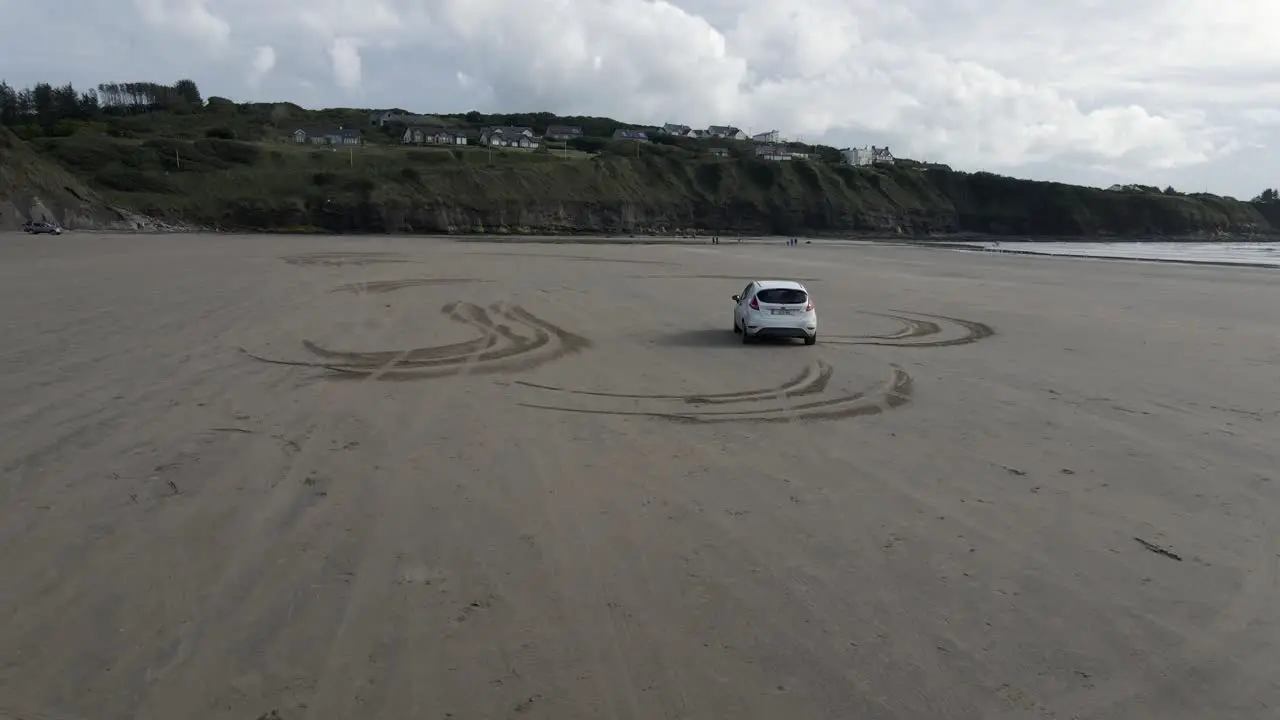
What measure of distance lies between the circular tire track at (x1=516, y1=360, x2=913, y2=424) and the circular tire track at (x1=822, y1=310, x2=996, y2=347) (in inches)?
191

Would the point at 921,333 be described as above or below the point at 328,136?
below

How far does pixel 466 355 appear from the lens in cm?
1522

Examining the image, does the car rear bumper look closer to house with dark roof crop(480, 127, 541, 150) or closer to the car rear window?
the car rear window

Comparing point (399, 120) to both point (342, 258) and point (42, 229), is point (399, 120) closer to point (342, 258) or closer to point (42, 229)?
point (42, 229)

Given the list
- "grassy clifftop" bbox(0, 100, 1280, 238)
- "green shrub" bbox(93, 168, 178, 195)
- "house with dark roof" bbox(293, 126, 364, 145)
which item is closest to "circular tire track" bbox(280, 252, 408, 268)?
"grassy clifftop" bbox(0, 100, 1280, 238)

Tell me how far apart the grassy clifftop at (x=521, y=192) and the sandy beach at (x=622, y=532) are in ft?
232

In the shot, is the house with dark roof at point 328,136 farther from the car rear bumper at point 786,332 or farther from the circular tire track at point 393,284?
the car rear bumper at point 786,332

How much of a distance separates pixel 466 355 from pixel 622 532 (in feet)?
A: 29.6

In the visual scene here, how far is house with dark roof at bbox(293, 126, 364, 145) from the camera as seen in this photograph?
137 meters

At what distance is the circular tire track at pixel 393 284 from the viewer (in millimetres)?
26188

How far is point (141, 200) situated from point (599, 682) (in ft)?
300

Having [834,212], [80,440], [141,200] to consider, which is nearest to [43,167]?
[141,200]

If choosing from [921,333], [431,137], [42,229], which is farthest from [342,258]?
[431,137]

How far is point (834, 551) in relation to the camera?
661 centimetres
